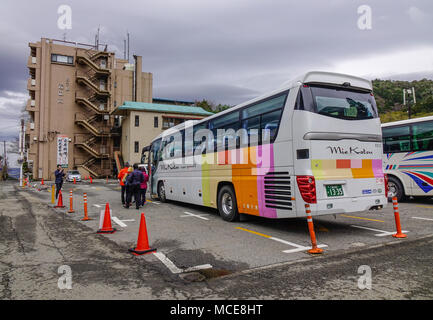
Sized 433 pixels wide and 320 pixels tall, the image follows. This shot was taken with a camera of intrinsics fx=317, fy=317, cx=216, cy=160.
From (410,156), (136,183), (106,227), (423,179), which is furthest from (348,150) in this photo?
(136,183)

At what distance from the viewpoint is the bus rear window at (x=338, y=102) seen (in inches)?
269

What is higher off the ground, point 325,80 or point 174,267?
point 325,80

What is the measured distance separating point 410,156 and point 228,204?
8.17 metres

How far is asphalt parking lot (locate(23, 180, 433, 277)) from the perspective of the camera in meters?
5.47

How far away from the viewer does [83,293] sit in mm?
4004

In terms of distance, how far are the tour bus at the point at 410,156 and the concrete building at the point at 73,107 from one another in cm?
3969

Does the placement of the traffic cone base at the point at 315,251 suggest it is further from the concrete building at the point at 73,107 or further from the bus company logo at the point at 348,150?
the concrete building at the point at 73,107

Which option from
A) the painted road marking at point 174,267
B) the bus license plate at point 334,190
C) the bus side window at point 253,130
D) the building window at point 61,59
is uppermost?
the building window at point 61,59

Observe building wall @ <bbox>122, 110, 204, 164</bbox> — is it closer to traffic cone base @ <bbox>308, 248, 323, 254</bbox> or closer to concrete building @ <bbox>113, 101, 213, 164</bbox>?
concrete building @ <bbox>113, 101, 213, 164</bbox>

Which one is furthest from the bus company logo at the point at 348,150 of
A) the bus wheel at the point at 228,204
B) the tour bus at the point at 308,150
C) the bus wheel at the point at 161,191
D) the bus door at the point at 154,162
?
the bus door at the point at 154,162

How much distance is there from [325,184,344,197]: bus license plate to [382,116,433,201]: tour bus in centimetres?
729

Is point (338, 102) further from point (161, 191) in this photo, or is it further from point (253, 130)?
point (161, 191)

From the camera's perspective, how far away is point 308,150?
662 centimetres
